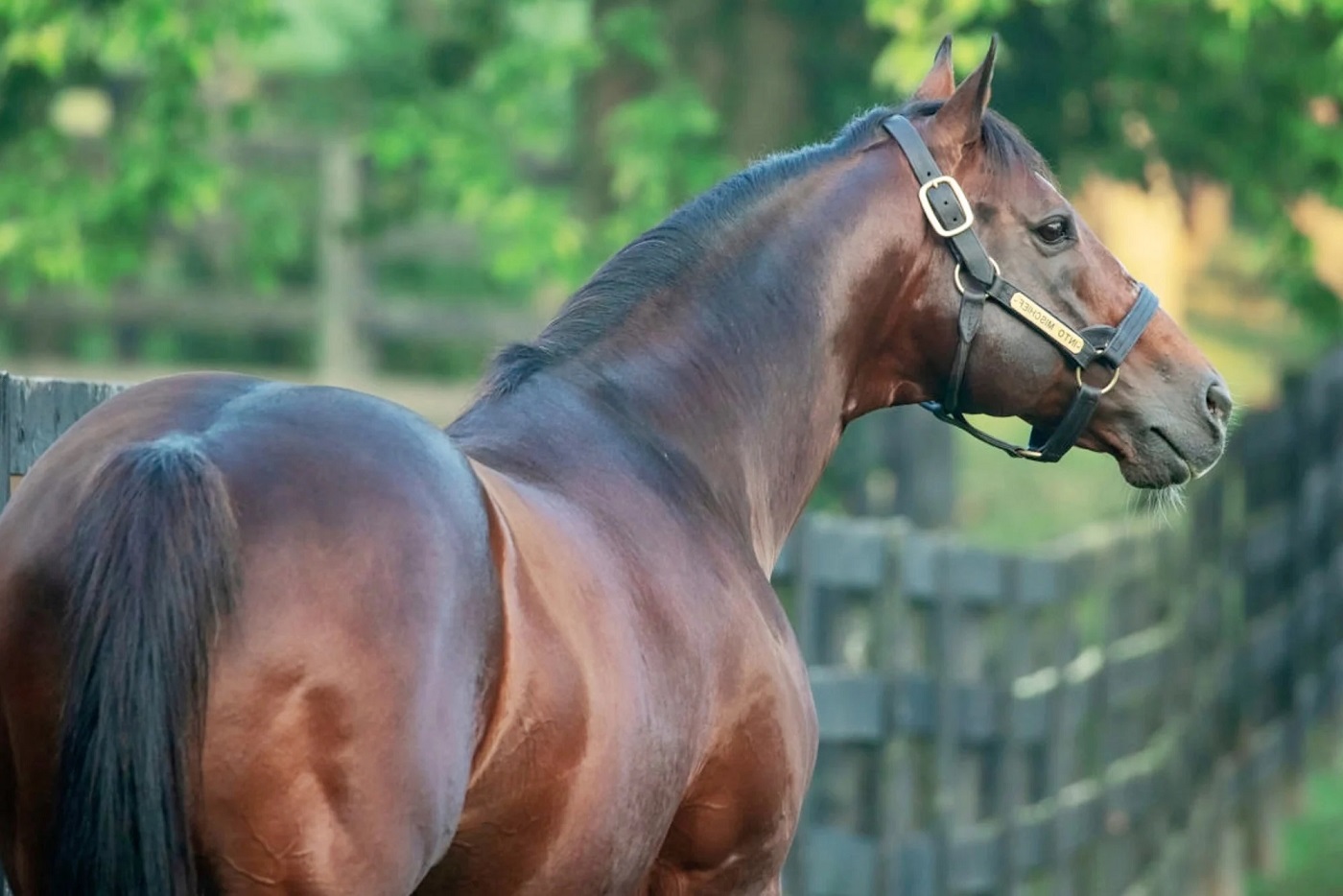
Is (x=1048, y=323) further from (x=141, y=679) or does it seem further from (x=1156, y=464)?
(x=141, y=679)

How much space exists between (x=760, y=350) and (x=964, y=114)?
573 millimetres

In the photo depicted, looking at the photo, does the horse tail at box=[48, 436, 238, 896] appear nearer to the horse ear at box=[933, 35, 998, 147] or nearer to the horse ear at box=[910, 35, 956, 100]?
the horse ear at box=[933, 35, 998, 147]

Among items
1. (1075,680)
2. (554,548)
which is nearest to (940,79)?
(554,548)

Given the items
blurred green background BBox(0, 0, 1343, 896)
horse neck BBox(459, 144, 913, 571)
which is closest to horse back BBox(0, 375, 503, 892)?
horse neck BBox(459, 144, 913, 571)

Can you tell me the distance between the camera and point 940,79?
3607 millimetres

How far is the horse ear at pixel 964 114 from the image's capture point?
129 inches

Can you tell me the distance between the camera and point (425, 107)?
8977 millimetres

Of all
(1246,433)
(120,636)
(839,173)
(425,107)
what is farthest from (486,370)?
(1246,433)

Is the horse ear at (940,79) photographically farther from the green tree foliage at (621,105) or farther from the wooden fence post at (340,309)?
the wooden fence post at (340,309)

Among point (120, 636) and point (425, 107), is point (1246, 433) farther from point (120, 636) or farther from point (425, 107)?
point (120, 636)

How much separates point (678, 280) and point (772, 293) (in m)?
0.18

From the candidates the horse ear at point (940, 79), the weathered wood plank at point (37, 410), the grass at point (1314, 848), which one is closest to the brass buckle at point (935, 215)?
the horse ear at point (940, 79)

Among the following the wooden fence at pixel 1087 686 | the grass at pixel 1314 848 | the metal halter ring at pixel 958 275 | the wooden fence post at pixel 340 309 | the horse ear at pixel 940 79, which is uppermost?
the wooden fence post at pixel 340 309

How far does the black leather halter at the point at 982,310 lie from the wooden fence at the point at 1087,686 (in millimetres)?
2225
